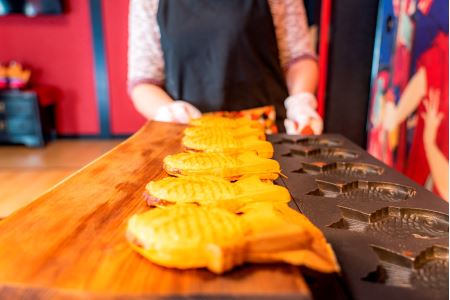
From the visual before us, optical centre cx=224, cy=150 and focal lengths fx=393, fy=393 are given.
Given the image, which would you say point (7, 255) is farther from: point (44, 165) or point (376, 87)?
point (44, 165)

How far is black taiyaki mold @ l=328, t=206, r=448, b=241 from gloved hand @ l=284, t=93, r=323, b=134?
69 centimetres

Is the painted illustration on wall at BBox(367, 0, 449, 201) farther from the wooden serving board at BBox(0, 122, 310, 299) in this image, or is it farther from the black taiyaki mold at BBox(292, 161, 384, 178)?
the wooden serving board at BBox(0, 122, 310, 299)

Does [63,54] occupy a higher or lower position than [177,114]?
higher

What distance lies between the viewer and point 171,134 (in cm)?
113

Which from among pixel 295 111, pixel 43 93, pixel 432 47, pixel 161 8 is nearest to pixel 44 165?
pixel 43 93

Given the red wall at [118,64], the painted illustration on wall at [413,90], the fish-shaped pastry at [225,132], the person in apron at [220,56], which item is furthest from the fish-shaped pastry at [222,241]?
the red wall at [118,64]

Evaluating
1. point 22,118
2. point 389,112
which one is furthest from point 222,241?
point 22,118

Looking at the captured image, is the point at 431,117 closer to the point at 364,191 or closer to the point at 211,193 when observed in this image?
the point at 364,191

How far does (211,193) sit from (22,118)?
14.9 feet

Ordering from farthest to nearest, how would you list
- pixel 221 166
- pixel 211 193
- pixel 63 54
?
pixel 63 54 → pixel 221 166 → pixel 211 193

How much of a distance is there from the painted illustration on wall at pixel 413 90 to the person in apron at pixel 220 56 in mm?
800

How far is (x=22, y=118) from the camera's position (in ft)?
14.7

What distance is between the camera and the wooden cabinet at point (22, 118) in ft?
14.6

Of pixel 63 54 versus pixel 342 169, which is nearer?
pixel 342 169
